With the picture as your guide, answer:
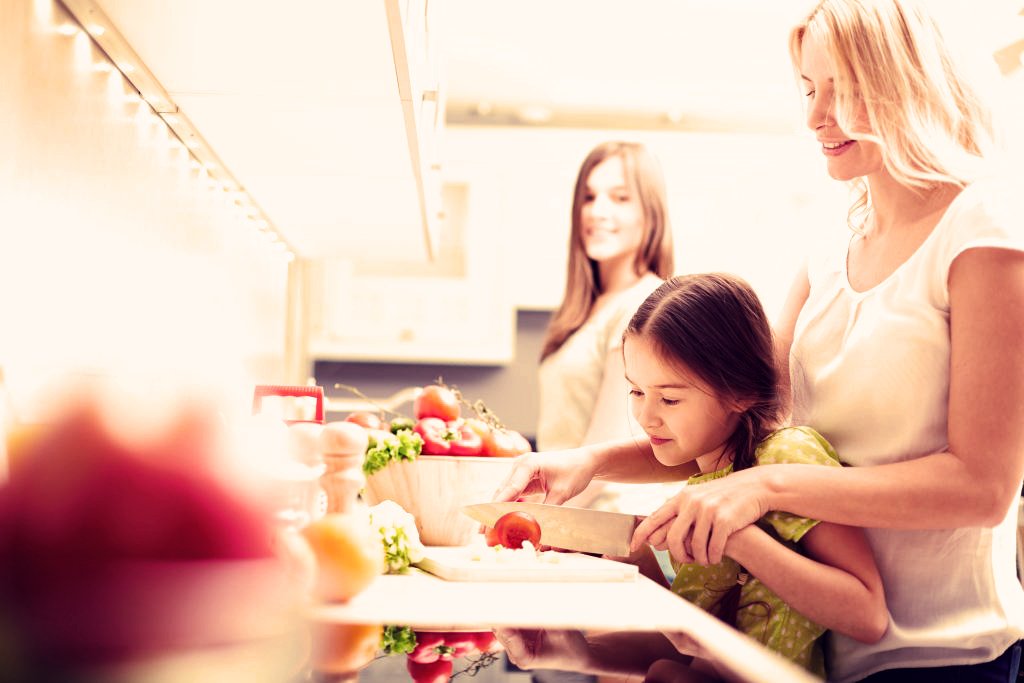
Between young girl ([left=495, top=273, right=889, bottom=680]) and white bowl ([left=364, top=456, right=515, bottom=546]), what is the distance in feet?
0.78

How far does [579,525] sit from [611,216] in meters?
1.31

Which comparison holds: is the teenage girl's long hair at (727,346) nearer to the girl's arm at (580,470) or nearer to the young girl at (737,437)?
the young girl at (737,437)

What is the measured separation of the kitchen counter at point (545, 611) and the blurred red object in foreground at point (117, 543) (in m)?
0.18

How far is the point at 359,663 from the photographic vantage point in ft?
1.49

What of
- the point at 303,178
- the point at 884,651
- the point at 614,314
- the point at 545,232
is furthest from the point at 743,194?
the point at 884,651

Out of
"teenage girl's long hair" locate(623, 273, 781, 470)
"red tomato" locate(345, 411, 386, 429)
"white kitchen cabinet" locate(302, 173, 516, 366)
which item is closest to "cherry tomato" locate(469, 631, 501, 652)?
"teenage girl's long hair" locate(623, 273, 781, 470)

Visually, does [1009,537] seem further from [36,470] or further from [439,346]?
[439,346]

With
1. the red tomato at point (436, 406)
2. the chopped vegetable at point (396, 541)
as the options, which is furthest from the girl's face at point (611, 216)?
the chopped vegetable at point (396, 541)

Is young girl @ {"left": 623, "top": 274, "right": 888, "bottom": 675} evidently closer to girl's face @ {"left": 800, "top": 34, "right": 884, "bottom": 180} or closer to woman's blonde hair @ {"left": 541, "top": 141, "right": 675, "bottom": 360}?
girl's face @ {"left": 800, "top": 34, "right": 884, "bottom": 180}

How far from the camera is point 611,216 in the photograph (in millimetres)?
2172

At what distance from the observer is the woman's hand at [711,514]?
0.76m

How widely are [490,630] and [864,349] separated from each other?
1.57ft

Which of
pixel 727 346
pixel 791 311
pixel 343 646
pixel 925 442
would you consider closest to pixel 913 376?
pixel 925 442

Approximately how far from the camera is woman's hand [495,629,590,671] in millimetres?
507
